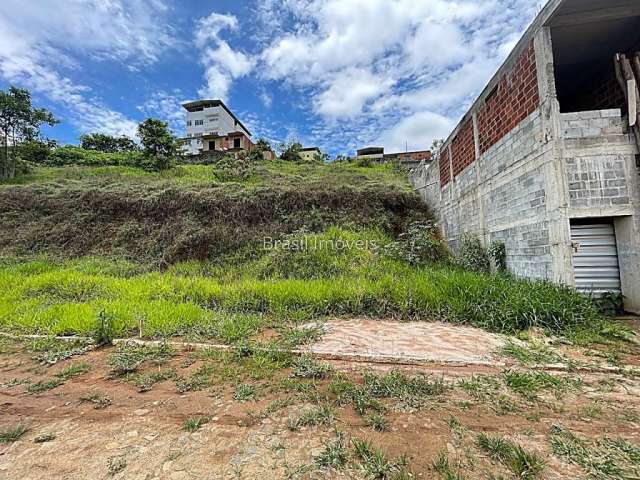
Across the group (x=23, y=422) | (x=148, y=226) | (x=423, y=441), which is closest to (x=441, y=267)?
(x=423, y=441)

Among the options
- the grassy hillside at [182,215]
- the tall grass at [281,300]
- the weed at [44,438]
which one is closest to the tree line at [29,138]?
the grassy hillside at [182,215]

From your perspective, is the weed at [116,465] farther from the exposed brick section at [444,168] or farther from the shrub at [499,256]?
the exposed brick section at [444,168]

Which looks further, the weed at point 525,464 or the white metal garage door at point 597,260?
the white metal garage door at point 597,260

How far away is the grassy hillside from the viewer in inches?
343

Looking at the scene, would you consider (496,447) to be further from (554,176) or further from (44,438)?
(554,176)

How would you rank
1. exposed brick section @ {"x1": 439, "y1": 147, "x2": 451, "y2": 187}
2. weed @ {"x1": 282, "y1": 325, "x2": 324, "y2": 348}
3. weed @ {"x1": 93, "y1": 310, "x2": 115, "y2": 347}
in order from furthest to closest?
exposed brick section @ {"x1": 439, "y1": 147, "x2": 451, "y2": 187} < weed @ {"x1": 93, "y1": 310, "x2": 115, "y2": 347} < weed @ {"x1": 282, "y1": 325, "x2": 324, "y2": 348}

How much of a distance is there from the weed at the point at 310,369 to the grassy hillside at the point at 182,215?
580 cm

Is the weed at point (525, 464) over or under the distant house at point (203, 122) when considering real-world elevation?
under

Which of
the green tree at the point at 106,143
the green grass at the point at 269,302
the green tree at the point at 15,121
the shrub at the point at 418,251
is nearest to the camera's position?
the green grass at the point at 269,302

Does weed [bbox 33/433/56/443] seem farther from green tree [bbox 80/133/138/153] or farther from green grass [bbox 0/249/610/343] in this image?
green tree [bbox 80/133/138/153]

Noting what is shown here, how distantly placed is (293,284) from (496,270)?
13.1ft

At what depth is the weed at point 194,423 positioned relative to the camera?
1.97 meters

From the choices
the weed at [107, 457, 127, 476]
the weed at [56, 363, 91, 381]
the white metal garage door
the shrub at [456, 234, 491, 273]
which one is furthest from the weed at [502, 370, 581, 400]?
the weed at [56, 363, 91, 381]

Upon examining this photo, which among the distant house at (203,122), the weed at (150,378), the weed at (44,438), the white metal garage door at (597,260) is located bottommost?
the weed at (44,438)
